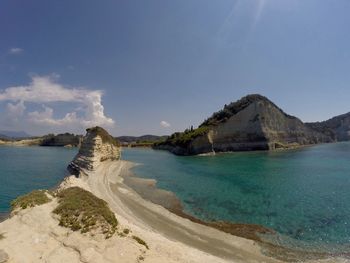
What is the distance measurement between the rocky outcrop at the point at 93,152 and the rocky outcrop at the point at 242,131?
47.1 metres

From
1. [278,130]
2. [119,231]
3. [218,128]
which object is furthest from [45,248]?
[278,130]

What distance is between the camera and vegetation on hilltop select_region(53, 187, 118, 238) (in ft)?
53.8

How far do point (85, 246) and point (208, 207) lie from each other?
1757 cm

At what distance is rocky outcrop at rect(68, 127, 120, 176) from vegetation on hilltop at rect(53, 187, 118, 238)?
1237 inches

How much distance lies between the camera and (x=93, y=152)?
57.4m

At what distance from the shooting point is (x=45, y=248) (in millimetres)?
14234

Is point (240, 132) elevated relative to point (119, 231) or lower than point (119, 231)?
elevated

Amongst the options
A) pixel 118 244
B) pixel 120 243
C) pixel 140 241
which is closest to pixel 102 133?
pixel 140 241

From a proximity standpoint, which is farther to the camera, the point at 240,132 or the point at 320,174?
the point at 240,132

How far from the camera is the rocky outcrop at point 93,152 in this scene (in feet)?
176

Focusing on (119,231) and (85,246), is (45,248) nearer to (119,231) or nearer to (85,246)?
(85,246)

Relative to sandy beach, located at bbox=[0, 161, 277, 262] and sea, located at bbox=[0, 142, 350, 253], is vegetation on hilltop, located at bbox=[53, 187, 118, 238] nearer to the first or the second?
sandy beach, located at bbox=[0, 161, 277, 262]

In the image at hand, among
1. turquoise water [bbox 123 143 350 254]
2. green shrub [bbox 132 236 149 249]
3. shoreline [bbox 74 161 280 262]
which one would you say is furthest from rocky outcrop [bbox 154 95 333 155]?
green shrub [bbox 132 236 149 249]

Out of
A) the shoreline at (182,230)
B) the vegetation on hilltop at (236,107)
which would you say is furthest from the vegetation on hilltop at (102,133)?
the vegetation on hilltop at (236,107)
